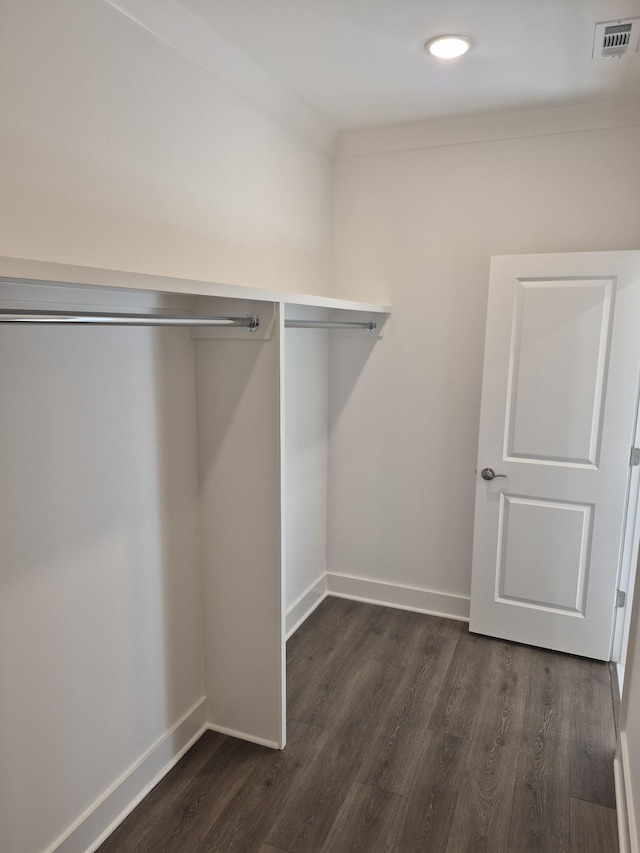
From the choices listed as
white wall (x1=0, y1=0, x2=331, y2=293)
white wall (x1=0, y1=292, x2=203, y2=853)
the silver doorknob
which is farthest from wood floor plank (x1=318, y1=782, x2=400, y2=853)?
white wall (x1=0, y1=0, x2=331, y2=293)

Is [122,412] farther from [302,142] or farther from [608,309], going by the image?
[608,309]

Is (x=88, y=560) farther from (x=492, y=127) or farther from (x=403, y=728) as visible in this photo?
(x=492, y=127)

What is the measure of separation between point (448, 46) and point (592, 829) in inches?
104

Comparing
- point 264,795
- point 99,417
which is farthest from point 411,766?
point 99,417

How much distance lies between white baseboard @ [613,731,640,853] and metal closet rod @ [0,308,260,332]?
191 cm

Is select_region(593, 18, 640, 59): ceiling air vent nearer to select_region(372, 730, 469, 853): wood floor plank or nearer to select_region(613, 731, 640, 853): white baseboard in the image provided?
select_region(613, 731, 640, 853): white baseboard

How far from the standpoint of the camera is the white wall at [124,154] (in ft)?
4.63

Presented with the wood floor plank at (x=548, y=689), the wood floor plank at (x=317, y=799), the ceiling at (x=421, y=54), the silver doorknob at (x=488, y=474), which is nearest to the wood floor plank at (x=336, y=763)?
the wood floor plank at (x=317, y=799)

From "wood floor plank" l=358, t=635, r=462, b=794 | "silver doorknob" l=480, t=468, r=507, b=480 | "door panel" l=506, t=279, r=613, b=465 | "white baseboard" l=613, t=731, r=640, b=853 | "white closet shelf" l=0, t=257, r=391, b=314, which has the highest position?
"white closet shelf" l=0, t=257, r=391, b=314

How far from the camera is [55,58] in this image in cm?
147

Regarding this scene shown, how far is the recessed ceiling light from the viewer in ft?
6.66

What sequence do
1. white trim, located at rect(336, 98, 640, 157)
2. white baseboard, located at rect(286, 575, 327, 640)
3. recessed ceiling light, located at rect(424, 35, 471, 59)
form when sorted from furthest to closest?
1. white baseboard, located at rect(286, 575, 327, 640)
2. white trim, located at rect(336, 98, 640, 157)
3. recessed ceiling light, located at rect(424, 35, 471, 59)

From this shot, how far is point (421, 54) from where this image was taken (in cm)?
216

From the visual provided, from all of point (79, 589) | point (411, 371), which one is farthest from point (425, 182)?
point (79, 589)
